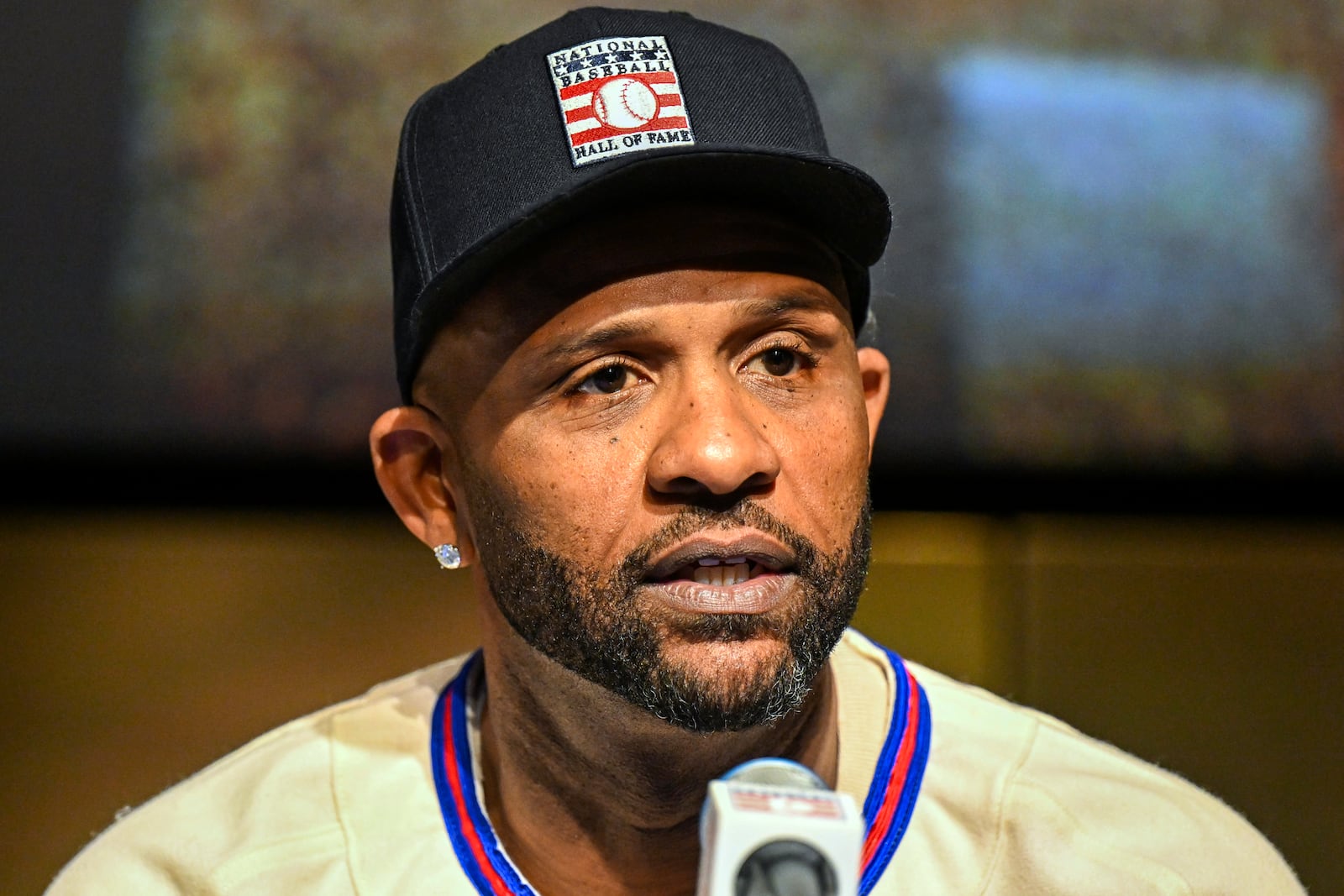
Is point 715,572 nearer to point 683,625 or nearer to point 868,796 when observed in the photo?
point 683,625

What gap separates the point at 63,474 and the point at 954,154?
153 centimetres

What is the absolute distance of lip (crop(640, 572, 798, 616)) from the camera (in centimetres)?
101

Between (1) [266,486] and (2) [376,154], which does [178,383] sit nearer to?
(1) [266,486]

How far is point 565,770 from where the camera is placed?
1.23 meters

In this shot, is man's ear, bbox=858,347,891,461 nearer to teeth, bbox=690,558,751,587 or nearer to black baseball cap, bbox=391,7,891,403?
black baseball cap, bbox=391,7,891,403

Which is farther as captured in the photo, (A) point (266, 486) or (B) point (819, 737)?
(A) point (266, 486)

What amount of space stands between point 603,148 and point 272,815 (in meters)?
0.79

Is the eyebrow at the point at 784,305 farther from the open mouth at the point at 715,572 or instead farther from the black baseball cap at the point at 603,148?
the open mouth at the point at 715,572

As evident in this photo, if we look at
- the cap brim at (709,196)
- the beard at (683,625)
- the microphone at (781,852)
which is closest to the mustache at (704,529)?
the beard at (683,625)

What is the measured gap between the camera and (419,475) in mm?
1282

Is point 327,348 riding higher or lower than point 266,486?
higher

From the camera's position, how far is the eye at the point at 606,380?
109 centimetres

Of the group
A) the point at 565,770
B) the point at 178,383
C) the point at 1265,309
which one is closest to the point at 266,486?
the point at 178,383

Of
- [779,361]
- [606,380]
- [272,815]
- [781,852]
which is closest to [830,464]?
[779,361]
